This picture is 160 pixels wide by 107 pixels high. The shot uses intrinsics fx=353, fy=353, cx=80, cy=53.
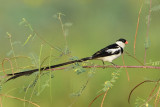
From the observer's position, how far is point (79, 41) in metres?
5.58

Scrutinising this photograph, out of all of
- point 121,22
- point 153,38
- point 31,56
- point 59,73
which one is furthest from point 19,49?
point 31,56

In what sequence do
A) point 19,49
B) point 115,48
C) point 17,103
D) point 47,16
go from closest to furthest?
1. point 115,48
2. point 17,103
3. point 19,49
4. point 47,16

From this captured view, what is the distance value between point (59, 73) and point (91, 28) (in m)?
2.94

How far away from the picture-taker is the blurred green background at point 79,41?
3682 mm

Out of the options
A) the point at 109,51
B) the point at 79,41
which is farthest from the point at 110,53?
the point at 79,41

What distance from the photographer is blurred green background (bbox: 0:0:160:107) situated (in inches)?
145

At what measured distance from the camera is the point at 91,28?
6.88 meters

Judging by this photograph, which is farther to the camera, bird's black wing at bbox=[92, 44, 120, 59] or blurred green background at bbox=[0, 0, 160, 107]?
blurred green background at bbox=[0, 0, 160, 107]

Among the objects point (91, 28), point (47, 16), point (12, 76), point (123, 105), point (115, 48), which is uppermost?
point (47, 16)

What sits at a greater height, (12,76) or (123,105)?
(12,76)

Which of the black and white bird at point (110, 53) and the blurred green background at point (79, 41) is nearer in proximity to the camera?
the black and white bird at point (110, 53)

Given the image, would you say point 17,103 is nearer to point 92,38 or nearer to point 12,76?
point 12,76

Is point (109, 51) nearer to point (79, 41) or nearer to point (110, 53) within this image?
point (110, 53)

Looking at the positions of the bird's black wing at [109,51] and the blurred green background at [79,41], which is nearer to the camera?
the bird's black wing at [109,51]
